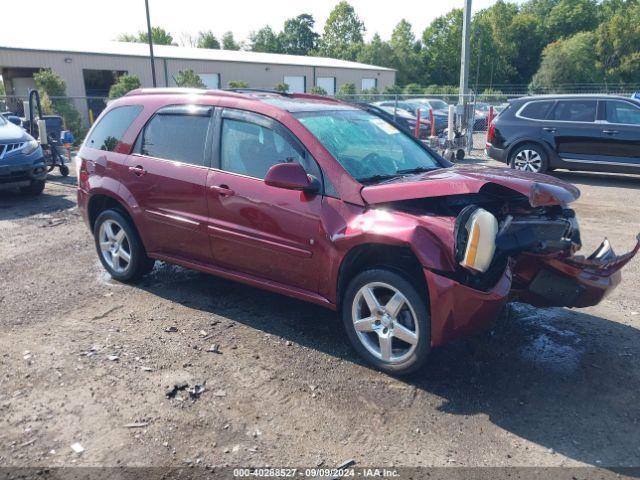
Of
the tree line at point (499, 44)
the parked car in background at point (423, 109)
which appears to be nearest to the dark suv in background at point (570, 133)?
the parked car in background at point (423, 109)

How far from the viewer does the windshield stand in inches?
161

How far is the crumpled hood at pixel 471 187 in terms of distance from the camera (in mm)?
3406

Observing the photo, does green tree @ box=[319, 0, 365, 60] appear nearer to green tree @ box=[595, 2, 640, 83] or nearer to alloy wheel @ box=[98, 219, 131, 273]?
green tree @ box=[595, 2, 640, 83]

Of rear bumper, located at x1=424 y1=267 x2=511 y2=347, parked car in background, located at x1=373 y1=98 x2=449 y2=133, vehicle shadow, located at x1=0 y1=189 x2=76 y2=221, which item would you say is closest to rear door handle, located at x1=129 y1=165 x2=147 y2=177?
rear bumper, located at x1=424 y1=267 x2=511 y2=347

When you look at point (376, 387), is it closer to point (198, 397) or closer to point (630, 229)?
point (198, 397)

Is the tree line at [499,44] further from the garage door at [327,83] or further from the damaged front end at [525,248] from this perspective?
the damaged front end at [525,248]

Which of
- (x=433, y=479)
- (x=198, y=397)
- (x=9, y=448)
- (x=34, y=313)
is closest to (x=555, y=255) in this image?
(x=433, y=479)

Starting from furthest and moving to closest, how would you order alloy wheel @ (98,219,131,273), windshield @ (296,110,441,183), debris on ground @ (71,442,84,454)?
alloy wheel @ (98,219,131,273) < windshield @ (296,110,441,183) < debris on ground @ (71,442,84,454)

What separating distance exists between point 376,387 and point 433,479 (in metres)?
0.90

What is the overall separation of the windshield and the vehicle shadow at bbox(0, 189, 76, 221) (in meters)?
6.29

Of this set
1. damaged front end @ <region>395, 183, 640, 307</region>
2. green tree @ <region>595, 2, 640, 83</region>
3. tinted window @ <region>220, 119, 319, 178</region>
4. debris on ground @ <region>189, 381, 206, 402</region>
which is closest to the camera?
damaged front end @ <region>395, 183, 640, 307</region>

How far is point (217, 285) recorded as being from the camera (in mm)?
5449

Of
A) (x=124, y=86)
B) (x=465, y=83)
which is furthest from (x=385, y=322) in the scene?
(x=124, y=86)

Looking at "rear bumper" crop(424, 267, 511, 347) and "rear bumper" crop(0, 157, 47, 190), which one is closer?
Answer: "rear bumper" crop(424, 267, 511, 347)
